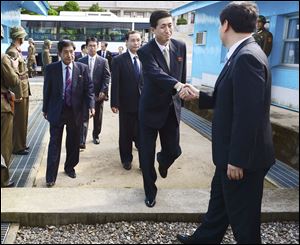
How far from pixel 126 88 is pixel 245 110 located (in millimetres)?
2609

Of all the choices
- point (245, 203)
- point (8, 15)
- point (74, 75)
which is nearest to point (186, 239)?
point (245, 203)

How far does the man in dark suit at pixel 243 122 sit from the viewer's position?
190 cm

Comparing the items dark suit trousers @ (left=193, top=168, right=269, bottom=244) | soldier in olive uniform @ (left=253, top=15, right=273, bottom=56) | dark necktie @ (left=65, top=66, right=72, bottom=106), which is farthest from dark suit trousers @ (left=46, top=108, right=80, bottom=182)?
soldier in olive uniform @ (left=253, top=15, right=273, bottom=56)

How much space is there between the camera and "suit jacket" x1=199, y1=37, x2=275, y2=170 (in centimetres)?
189

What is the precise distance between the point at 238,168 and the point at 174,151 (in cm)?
136

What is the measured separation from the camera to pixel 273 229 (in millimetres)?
2936

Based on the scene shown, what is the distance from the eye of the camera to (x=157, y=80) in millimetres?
2936

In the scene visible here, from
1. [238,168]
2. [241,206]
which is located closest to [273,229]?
[241,206]

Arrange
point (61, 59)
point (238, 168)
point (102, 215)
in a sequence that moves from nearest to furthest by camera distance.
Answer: point (238, 168) → point (102, 215) → point (61, 59)

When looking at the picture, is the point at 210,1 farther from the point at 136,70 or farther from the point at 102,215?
the point at 102,215

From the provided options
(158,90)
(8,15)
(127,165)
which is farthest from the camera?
(8,15)

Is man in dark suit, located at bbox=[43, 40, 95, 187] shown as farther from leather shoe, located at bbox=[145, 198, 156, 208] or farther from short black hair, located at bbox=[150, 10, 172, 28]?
leather shoe, located at bbox=[145, 198, 156, 208]

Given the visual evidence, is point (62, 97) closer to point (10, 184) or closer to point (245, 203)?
point (10, 184)

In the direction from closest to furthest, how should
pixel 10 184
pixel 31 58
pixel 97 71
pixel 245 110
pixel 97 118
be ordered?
pixel 245 110, pixel 10 184, pixel 97 71, pixel 97 118, pixel 31 58
